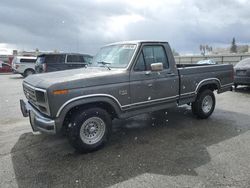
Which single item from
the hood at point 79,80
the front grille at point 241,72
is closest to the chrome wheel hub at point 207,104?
the hood at point 79,80

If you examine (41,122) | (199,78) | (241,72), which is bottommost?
(41,122)

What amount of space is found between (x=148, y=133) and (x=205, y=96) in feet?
6.81

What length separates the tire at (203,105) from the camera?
625 cm

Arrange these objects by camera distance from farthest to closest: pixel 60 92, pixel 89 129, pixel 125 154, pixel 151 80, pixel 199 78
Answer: pixel 199 78 < pixel 151 80 < pixel 89 129 < pixel 125 154 < pixel 60 92

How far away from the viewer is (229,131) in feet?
18.0

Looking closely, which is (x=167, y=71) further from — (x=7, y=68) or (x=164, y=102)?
(x=7, y=68)

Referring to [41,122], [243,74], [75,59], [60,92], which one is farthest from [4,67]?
[60,92]

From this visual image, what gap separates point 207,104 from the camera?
21.4ft

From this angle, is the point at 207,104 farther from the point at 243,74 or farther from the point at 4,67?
the point at 4,67

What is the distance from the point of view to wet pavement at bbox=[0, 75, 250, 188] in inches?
135

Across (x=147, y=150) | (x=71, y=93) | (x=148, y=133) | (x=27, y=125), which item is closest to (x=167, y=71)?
(x=148, y=133)

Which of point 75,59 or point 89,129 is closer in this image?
point 89,129

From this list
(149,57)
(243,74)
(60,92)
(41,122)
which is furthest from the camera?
(243,74)

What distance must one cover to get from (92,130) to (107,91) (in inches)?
31.2
